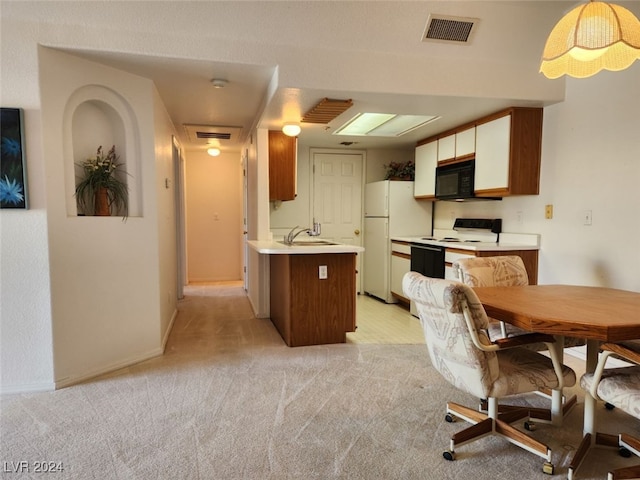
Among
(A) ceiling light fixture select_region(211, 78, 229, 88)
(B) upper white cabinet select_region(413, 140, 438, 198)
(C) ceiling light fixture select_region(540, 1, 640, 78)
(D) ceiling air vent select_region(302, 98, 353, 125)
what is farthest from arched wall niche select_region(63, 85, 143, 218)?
(B) upper white cabinet select_region(413, 140, 438, 198)

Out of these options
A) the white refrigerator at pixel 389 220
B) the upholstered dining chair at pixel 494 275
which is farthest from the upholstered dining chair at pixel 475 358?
the white refrigerator at pixel 389 220

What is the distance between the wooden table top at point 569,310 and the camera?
160 centimetres

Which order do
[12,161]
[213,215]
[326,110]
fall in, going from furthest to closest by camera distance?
[213,215] → [326,110] → [12,161]

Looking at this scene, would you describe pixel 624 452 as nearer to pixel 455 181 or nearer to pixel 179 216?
pixel 455 181

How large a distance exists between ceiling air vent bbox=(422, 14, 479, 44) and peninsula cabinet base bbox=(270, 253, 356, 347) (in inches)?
72.3

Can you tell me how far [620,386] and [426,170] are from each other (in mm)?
3674

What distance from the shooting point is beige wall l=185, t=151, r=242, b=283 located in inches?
267

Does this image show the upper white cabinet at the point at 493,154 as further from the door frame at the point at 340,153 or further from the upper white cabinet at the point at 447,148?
the door frame at the point at 340,153

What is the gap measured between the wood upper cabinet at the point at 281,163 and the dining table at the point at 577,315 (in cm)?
262

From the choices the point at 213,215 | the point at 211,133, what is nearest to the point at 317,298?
the point at 211,133

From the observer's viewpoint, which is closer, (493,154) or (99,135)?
(99,135)

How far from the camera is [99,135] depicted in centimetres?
304

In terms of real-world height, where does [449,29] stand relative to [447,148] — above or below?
above

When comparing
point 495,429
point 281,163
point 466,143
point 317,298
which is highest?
point 466,143
